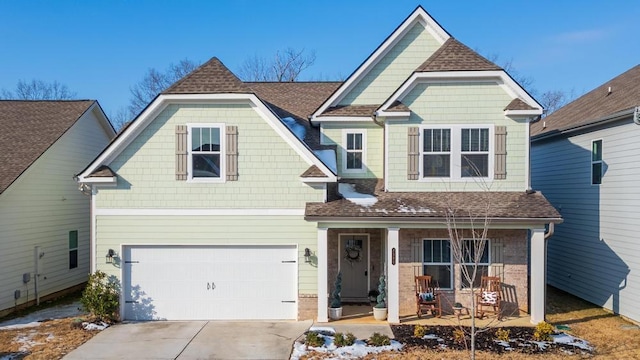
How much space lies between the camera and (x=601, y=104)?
46.5 feet

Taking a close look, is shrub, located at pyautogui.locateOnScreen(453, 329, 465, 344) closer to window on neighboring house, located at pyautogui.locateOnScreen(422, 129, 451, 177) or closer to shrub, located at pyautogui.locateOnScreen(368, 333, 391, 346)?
shrub, located at pyautogui.locateOnScreen(368, 333, 391, 346)

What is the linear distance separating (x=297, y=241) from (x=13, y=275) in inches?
332

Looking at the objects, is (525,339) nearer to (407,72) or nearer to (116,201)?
(407,72)

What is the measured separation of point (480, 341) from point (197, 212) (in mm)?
7691

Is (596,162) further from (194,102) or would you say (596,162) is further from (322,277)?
(194,102)

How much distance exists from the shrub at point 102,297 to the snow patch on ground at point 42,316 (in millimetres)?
1305

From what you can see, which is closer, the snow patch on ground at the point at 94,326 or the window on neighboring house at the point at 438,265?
the snow patch on ground at the point at 94,326

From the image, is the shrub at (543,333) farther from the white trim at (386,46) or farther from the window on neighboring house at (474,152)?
the white trim at (386,46)

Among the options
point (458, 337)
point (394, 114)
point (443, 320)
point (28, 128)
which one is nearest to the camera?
point (458, 337)

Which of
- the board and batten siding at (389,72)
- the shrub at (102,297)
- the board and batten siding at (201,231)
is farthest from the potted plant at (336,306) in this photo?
the shrub at (102,297)

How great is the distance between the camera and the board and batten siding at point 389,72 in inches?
541

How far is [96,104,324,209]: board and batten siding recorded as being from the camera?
38.9 ft

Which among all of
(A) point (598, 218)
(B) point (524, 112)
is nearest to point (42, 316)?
(B) point (524, 112)

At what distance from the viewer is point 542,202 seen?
38.0 ft
